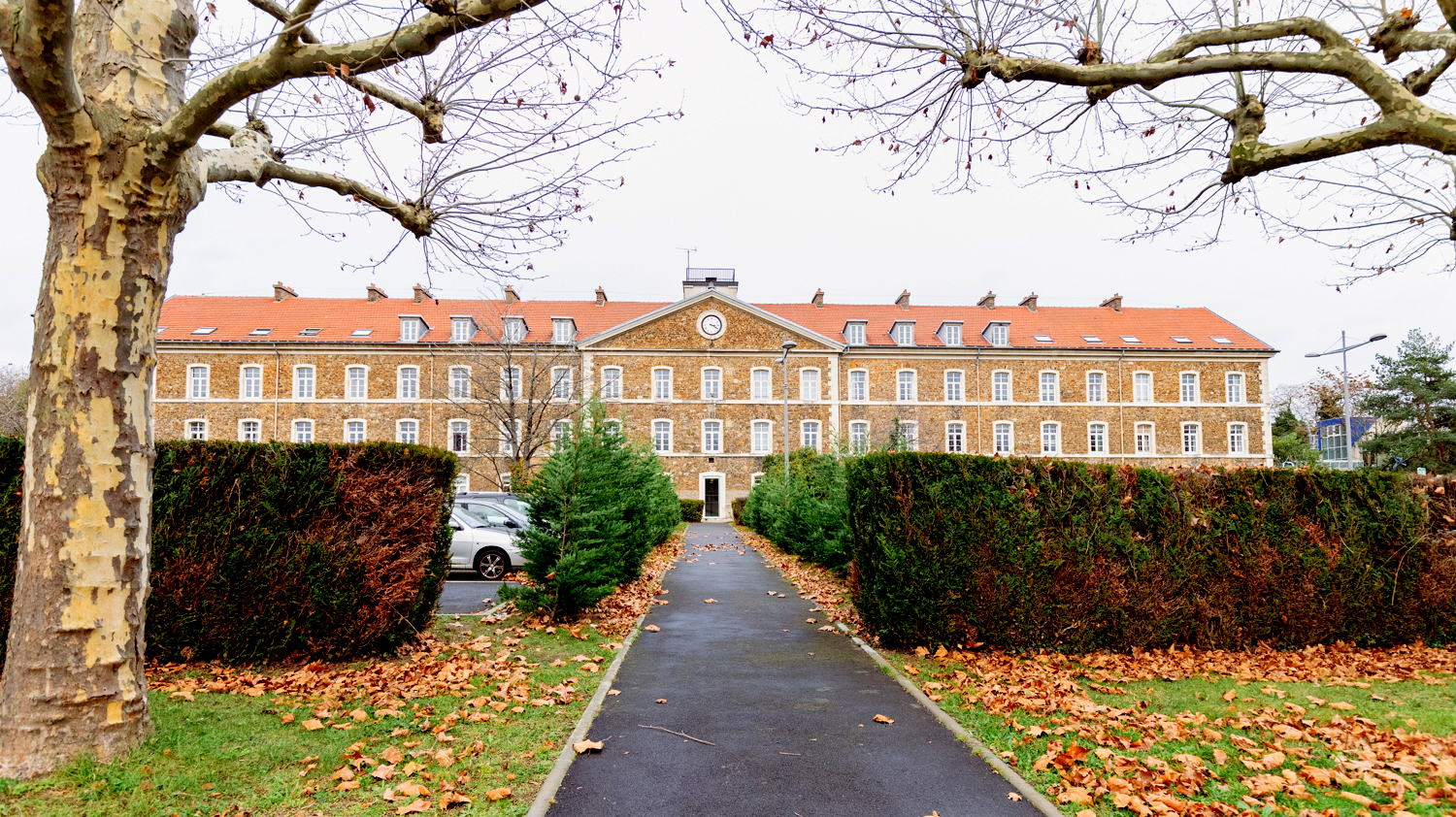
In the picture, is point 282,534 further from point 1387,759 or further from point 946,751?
point 1387,759

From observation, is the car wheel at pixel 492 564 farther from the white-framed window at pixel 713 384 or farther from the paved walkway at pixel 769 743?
the white-framed window at pixel 713 384

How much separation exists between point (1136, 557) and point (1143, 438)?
130ft

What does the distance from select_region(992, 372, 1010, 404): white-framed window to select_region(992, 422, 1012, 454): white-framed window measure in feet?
4.36

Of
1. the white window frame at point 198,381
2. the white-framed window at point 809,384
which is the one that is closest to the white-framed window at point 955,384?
the white-framed window at point 809,384

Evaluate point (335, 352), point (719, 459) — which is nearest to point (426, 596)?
point (719, 459)

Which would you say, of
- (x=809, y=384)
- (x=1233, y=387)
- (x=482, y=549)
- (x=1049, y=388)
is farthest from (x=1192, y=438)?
(x=482, y=549)

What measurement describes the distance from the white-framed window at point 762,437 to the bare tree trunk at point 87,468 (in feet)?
121

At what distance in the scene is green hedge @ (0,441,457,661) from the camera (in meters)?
7.38

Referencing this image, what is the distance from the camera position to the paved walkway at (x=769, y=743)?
449cm

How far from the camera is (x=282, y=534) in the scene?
751cm

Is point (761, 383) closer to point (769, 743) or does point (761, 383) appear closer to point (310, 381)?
point (310, 381)

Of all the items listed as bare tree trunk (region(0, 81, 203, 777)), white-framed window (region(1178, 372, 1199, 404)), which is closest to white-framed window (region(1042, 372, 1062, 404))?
white-framed window (region(1178, 372, 1199, 404))

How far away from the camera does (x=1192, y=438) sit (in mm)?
43438

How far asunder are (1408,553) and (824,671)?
22.6 ft
